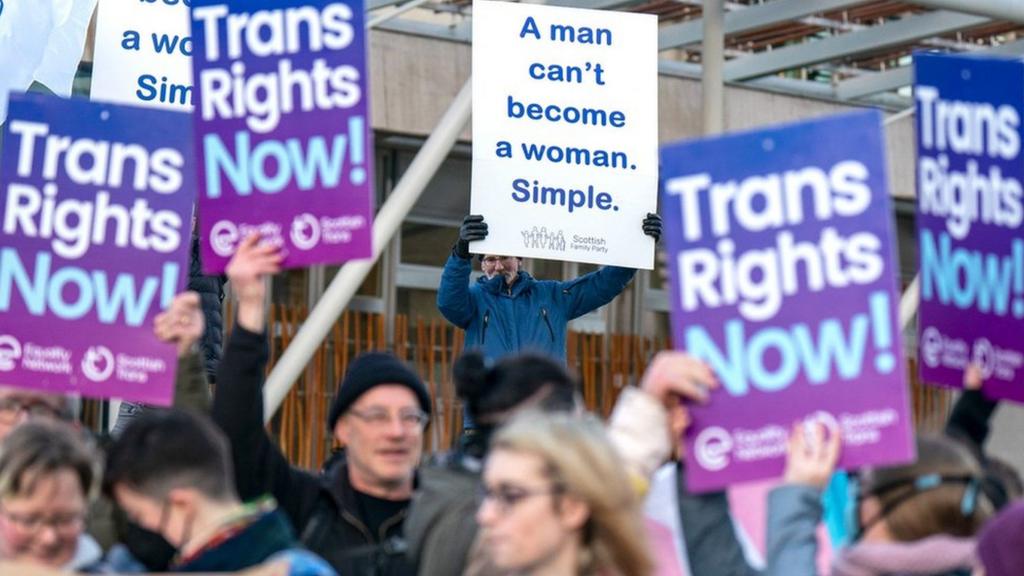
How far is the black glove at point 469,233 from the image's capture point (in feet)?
31.6

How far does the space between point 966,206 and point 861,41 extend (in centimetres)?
1037

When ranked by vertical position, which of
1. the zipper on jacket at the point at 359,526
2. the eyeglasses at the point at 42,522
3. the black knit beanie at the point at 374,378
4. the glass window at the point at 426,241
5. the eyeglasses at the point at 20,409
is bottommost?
the zipper on jacket at the point at 359,526

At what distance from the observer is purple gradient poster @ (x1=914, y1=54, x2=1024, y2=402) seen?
5.68 metres

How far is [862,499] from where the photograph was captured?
4926mm

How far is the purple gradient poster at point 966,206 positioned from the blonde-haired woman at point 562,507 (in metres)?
1.42

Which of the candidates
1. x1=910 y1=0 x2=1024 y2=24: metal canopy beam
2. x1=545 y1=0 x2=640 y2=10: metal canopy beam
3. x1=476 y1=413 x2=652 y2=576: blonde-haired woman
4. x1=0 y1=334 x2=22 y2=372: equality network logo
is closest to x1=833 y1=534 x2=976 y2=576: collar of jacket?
x1=476 y1=413 x2=652 y2=576: blonde-haired woman

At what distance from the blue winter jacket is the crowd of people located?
3704mm

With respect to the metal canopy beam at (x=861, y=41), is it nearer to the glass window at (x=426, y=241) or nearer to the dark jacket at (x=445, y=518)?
the glass window at (x=426, y=241)

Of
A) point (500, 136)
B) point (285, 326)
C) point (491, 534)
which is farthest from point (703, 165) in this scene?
point (285, 326)

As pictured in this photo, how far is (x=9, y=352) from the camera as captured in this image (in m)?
6.02

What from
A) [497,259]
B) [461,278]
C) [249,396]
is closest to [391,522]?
[249,396]

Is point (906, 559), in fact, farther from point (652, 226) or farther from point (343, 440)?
point (652, 226)

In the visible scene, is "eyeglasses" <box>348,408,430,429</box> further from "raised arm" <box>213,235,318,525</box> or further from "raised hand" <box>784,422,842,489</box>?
"raised hand" <box>784,422,842,489</box>

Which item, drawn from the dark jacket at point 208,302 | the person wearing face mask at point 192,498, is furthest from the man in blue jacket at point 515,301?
the person wearing face mask at point 192,498
